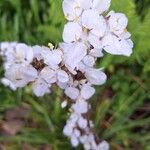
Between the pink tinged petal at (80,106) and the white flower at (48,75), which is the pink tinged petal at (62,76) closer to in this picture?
the white flower at (48,75)

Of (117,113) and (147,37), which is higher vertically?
(147,37)

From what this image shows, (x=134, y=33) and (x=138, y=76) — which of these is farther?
(x=138, y=76)

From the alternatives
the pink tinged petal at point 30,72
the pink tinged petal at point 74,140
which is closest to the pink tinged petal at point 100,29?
the pink tinged petal at point 30,72

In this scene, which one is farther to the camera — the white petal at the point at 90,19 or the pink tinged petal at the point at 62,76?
the pink tinged petal at the point at 62,76

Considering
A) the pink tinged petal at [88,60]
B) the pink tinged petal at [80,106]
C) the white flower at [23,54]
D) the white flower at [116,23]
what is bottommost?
the pink tinged petal at [80,106]

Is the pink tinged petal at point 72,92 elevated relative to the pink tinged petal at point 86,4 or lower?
lower

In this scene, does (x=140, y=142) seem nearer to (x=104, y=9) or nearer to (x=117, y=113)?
(x=117, y=113)

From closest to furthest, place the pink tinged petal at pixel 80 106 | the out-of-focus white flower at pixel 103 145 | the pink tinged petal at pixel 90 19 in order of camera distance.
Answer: the pink tinged petal at pixel 90 19 → the pink tinged petal at pixel 80 106 → the out-of-focus white flower at pixel 103 145

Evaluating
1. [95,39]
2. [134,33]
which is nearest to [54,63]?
[95,39]
